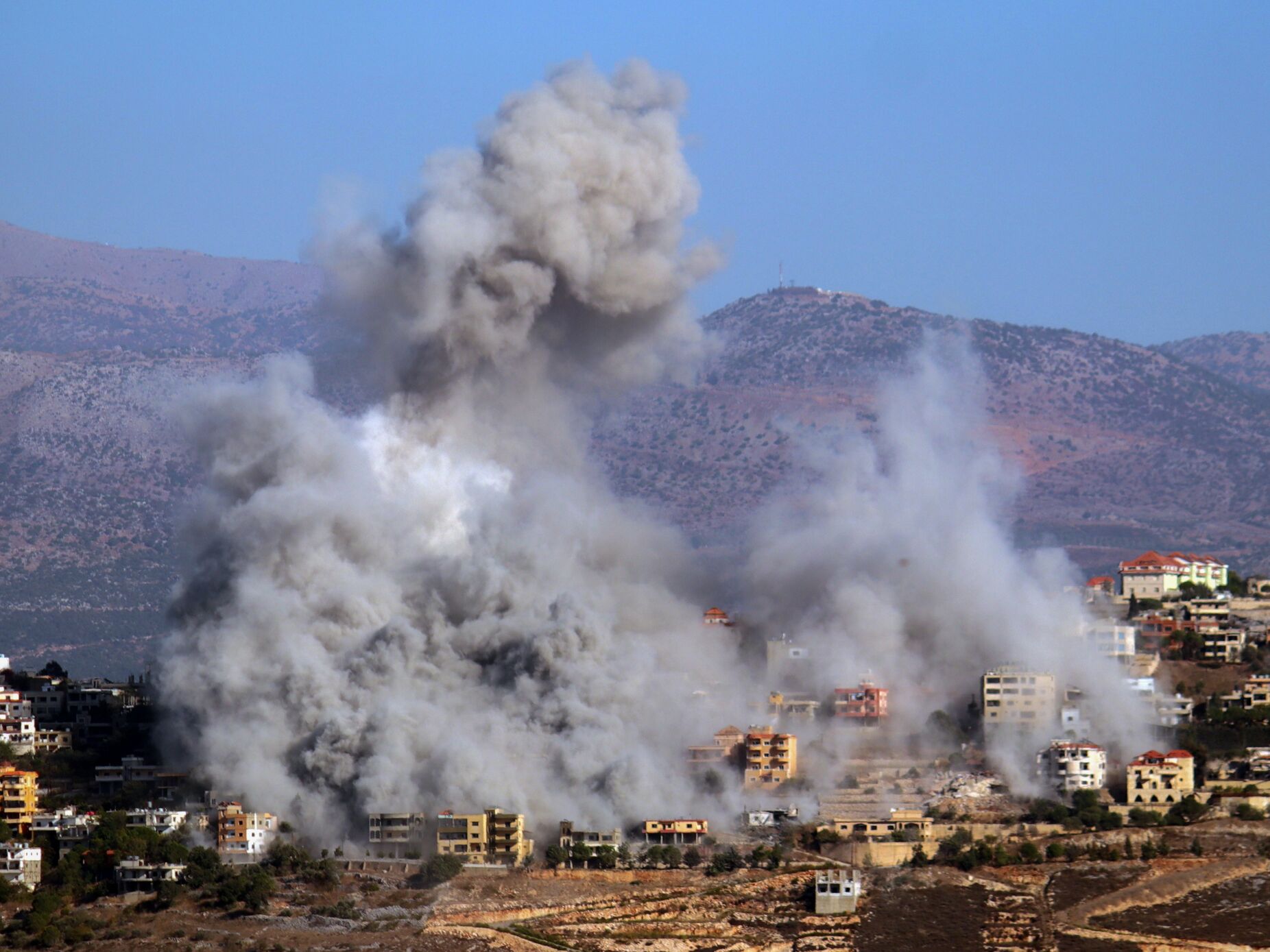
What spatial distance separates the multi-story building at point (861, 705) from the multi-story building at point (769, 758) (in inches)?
119

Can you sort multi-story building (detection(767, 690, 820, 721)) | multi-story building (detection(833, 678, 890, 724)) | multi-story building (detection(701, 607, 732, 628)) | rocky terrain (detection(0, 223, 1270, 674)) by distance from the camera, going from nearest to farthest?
multi-story building (detection(833, 678, 890, 724))
multi-story building (detection(767, 690, 820, 721))
multi-story building (detection(701, 607, 732, 628))
rocky terrain (detection(0, 223, 1270, 674))

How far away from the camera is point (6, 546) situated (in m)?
106

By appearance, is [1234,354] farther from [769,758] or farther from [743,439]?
[769,758]

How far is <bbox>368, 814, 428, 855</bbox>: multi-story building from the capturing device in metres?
51.5

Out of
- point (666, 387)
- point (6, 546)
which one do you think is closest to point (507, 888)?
point (6, 546)

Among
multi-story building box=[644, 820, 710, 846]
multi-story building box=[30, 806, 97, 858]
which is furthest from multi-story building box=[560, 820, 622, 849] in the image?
multi-story building box=[30, 806, 97, 858]

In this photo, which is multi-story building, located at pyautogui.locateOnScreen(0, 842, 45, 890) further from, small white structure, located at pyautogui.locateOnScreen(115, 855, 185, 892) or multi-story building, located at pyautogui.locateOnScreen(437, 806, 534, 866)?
multi-story building, located at pyautogui.locateOnScreen(437, 806, 534, 866)

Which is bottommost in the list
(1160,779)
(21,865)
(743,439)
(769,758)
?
(21,865)

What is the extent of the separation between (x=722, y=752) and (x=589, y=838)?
521 cm

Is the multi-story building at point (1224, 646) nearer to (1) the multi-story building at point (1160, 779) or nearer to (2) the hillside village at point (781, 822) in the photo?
(2) the hillside village at point (781, 822)

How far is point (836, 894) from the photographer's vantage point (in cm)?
4828

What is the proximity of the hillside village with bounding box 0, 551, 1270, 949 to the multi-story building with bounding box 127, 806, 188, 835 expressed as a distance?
0.16 ft

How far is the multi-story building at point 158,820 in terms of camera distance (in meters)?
53.2

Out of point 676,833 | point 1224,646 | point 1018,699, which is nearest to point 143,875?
point 676,833
